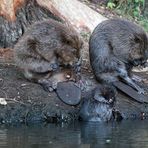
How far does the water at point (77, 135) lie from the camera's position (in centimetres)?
842

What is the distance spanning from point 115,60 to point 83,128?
1767mm

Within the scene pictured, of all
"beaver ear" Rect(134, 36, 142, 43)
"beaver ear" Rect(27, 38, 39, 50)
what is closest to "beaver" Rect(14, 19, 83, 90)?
"beaver ear" Rect(27, 38, 39, 50)

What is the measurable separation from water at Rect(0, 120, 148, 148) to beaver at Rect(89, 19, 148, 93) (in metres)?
1.15

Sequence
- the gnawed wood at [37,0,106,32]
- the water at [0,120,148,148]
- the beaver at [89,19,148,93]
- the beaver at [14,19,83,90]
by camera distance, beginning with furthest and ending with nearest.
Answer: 1. the gnawed wood at [37,0,106,32]
2. the beaver at [89,19,148,93]
3. the beaver at [14,19,83,90]
4. the water at [0,120,148,148]

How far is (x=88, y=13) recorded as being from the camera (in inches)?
520

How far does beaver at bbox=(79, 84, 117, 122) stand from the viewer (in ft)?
33.4

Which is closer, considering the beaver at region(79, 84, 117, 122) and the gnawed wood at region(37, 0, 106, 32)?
the beaver at region(79, 84, 117, 122)

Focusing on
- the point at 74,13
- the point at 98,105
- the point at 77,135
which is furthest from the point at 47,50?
the point at 74,13

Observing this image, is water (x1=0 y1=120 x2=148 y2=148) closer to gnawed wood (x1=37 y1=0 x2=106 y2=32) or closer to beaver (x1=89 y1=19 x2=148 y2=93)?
beaver (x1=89 y1=19 x2=148 y2=93)

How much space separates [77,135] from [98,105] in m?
1.30

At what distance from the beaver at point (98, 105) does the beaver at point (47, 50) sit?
65cm

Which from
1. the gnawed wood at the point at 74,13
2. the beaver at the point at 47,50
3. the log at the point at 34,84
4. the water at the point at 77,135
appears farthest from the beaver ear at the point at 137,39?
the gnawed wood at the point at 74,13

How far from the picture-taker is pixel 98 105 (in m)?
10.2

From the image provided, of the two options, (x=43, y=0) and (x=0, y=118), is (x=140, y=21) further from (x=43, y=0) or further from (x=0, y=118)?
(x=0, y=118)
